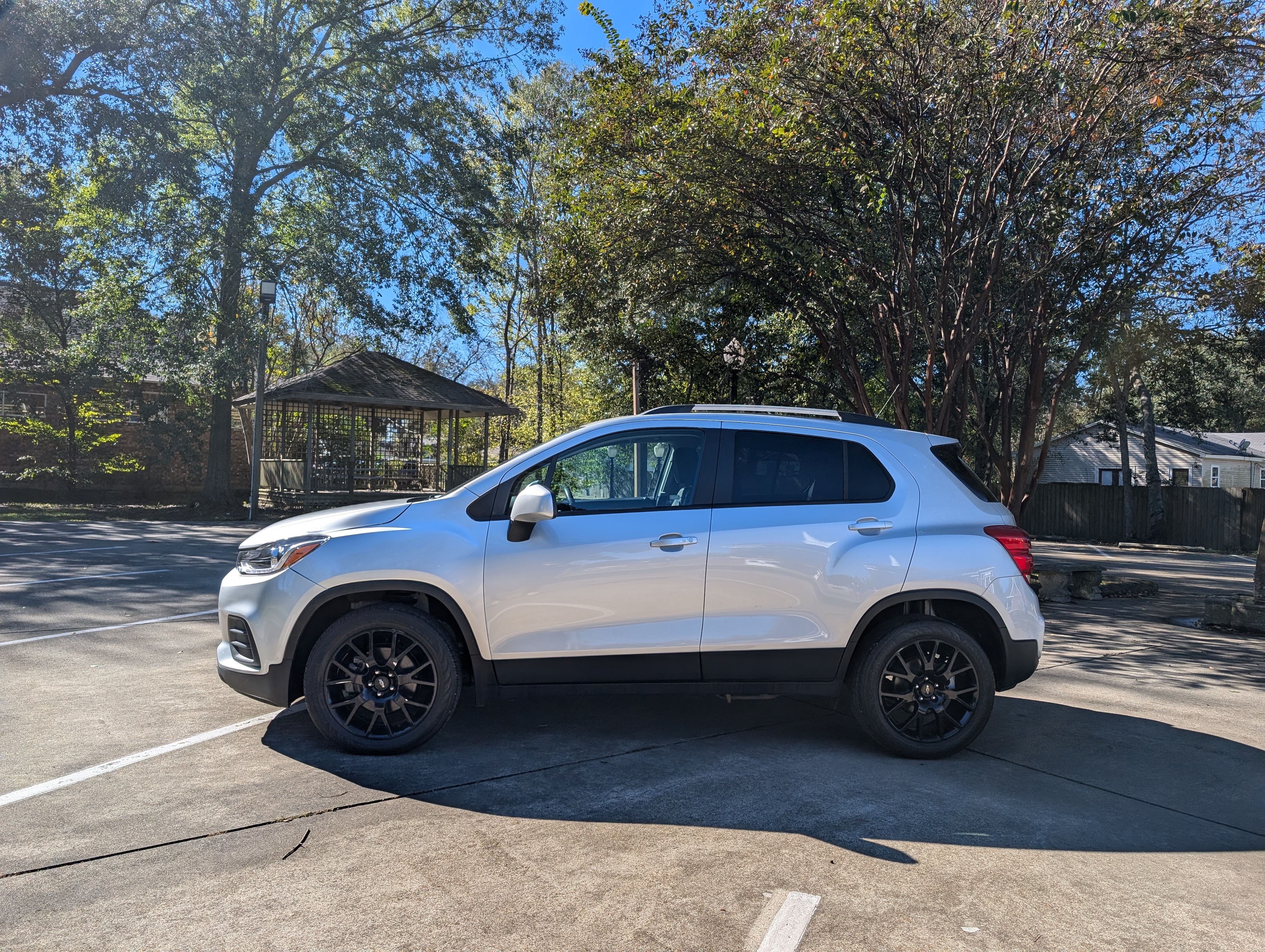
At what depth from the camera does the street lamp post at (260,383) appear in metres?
20.9

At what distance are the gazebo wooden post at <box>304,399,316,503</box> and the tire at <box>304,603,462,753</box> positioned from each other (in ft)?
70.4

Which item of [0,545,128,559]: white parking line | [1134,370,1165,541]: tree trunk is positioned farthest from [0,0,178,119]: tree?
[1134,370,1165,541]: tree trunk

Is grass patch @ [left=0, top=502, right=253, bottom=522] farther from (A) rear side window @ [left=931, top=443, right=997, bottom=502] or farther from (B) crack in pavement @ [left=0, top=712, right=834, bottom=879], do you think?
(A) rear side window @ [left=931, top=443, right=997, bottom=502]

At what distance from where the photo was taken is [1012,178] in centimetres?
1202

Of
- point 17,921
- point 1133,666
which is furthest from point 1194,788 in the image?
point 17,921

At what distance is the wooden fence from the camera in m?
27.9

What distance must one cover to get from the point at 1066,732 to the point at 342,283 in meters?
20.8

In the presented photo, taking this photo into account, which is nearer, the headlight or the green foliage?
the headlight

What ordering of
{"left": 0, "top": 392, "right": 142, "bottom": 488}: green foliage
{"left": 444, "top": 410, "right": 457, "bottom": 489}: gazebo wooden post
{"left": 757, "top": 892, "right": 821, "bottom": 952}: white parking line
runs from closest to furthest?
{"left": 757, "top": 892, "right": 821, "bottom": 952}: white parking line, {"left": 0, "top": 392, "right": 142, "bottom": 488}: green foliage, {"left": 444, "top": 410, "right": 457, "bottom": 489}: gazebo wooden post

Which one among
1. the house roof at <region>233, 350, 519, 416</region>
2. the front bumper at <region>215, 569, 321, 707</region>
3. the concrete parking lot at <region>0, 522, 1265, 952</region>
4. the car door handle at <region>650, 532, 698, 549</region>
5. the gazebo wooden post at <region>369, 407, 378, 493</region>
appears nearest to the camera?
the concrete parking lot at <region>0, 522, 1265, 952</region>

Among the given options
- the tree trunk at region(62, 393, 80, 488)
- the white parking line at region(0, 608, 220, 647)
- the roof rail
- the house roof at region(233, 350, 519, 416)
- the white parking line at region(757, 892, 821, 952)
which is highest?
the house roof at region(233, 350, 519, 416)

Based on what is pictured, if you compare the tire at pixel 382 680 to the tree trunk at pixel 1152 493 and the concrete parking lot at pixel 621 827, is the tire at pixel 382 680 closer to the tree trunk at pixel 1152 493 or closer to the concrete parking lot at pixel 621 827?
the concrete parking lot at pixel 621 827

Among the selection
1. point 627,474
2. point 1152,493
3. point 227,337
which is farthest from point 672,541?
point 1152,493

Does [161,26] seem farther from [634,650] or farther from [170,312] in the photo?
[634,650]
